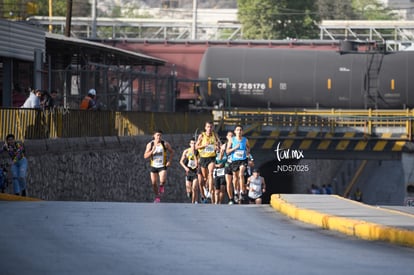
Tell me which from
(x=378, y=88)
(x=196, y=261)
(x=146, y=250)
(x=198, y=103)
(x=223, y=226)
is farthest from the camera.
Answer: (x=198, y=103)

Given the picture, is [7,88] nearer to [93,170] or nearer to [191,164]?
[93,170]

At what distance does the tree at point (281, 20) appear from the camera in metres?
107

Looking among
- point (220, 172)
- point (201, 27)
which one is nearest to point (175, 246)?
point (220, 172)

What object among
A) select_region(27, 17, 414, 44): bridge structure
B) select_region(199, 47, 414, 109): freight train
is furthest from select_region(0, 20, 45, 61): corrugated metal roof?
select_region(27, 17, 414, 44): bridge structure

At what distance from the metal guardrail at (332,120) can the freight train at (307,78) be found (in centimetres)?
224

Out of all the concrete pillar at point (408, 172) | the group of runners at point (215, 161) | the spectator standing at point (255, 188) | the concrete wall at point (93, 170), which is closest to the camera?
the group of runners at point (215, 161)

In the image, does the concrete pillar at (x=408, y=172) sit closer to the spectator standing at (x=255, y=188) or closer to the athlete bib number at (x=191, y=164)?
the spectator standing at (x=255, y=188)

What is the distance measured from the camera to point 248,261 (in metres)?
10.9

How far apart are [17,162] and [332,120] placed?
1851 centimetres

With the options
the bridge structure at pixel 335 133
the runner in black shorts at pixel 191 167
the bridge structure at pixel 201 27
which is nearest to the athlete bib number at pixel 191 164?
the runner in black shorts at pixel 191 167

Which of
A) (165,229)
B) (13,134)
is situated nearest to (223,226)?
(165,229)

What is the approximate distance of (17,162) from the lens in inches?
864

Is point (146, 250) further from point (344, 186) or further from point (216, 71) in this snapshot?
point (344, 186)

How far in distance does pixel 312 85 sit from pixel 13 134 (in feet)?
71.4
